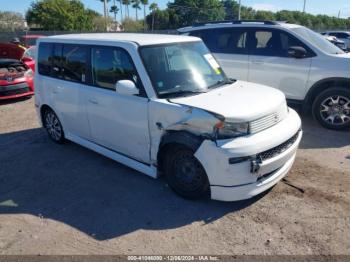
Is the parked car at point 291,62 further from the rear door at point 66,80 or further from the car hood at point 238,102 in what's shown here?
the rear door at point 66,80

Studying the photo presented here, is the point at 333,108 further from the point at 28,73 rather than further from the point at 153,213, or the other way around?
the point at 28,73

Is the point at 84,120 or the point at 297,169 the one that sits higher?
the point at 84,120

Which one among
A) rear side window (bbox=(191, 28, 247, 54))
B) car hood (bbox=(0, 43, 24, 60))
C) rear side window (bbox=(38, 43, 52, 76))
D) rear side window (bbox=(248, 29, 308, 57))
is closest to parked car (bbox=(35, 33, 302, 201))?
rear side window (bbox=(38, 43, 52, 76))

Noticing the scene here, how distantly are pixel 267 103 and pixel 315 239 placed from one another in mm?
1522

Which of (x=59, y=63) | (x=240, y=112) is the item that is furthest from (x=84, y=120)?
(x=240, y=112)

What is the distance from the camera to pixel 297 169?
15.6 ft

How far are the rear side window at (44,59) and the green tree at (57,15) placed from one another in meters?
48.6

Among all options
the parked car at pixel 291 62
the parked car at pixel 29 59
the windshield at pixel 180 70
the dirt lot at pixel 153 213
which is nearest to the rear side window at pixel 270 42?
the parked car at pixel 291 62

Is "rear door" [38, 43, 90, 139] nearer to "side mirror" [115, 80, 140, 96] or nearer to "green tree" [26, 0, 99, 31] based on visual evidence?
"side mirror" [115, 80, 140, 96]

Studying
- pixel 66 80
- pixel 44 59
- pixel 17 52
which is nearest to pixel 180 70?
pixel 66 80

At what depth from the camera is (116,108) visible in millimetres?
4383

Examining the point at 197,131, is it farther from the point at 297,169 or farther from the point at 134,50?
the point at 297,169

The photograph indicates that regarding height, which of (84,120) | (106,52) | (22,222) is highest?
(106,52)

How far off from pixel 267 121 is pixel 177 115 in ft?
3.30
